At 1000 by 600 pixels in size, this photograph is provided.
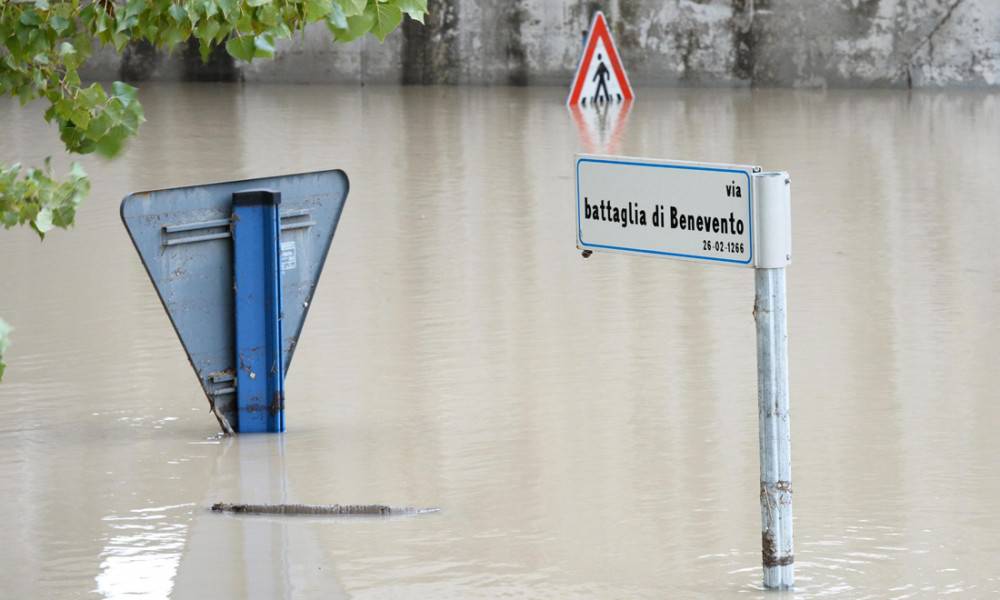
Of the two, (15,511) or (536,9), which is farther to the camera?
(536,9)

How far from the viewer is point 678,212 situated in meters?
3.83

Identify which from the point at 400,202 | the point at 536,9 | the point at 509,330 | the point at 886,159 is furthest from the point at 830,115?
the point at 509,330

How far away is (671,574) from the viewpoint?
4.11 metres

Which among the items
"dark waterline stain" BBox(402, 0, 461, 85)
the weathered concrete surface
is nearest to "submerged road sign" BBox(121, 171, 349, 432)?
the weathered concrete surface

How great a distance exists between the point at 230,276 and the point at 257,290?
0.34ft

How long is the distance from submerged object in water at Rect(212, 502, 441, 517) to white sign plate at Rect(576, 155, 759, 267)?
3.41ft

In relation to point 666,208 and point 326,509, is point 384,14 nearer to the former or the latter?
point 666,208

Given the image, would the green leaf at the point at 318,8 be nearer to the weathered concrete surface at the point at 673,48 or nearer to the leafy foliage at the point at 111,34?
the leafy foliage at the point at 111,34

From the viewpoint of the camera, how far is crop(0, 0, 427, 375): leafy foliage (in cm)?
271

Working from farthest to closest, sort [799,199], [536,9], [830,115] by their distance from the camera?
[536,9]
[830,115]
[799,199]

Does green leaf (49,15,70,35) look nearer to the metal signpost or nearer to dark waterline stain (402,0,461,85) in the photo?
the metal signpost

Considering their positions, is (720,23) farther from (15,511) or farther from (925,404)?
(15,511)

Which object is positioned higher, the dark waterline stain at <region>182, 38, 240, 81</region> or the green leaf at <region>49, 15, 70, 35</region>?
the green leaf at <region>49, 15, 70, 35</region>

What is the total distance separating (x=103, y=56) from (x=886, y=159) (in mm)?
10596
